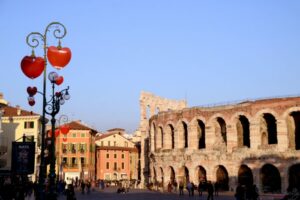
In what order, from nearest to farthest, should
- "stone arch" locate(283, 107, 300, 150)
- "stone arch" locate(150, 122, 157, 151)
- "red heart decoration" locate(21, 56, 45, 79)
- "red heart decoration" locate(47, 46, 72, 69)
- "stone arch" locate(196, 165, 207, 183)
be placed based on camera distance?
1. "red heart decoration" locate(47, 46, 72, 69)
2. "red heart decoration" locate(21, 56, 45, 79)
3. "stone arch" locate(283, 107, 300, 150)
4. "stone arch" locate(196, 165, 207, 183)
5. "stone arch" locate(150, 122, 157, 151)

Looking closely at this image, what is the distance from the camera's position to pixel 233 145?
41.4 m

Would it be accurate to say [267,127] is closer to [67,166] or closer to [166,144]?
[166,144]

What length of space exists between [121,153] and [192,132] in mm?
36709

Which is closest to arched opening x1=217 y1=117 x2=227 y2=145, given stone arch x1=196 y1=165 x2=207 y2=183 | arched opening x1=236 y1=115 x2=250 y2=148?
arched opening x1=236 y1=115 x2=250 y2=148

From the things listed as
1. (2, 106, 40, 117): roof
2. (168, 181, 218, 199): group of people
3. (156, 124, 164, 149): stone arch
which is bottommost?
(168, 181, 218, 199): group of people

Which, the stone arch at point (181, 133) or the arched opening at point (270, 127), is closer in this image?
the arched opening at point (270, 127)

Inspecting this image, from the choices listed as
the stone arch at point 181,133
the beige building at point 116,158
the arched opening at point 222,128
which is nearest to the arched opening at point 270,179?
the arched opening at point 222,128

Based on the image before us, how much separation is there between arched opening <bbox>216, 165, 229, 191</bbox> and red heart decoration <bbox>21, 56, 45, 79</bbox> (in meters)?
31.4

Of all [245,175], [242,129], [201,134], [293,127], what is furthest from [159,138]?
[293,127]

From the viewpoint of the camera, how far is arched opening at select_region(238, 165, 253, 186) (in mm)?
40250

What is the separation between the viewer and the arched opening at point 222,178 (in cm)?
Answer: 4208

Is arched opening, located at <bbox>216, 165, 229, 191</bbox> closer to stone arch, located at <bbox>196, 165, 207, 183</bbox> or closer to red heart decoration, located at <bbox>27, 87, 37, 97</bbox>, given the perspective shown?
stone arch, located at <bbox>196, 165, 207, 183</bbox>

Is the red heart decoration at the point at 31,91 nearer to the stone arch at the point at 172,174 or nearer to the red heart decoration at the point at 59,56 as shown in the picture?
the red heart decoration at the point at 59,56

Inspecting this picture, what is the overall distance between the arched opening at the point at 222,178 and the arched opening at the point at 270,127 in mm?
5040
